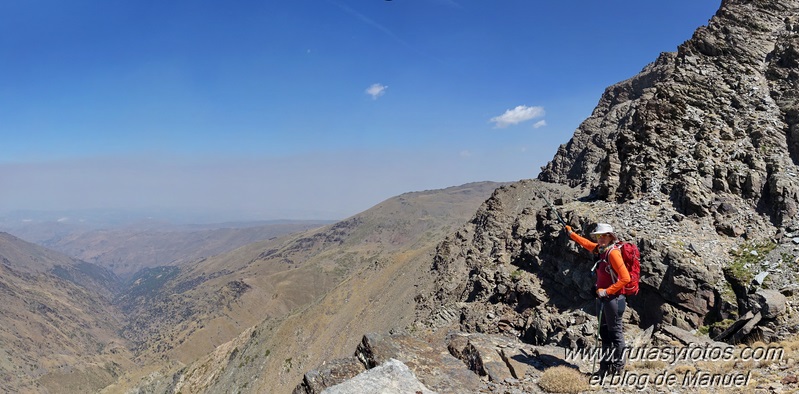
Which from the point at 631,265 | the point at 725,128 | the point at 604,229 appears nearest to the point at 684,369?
the point at 631,265

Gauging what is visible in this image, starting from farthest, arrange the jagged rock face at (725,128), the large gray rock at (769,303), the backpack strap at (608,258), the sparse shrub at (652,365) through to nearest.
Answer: the jagged rock face at (725,128)
the large gray rock at (769,303)
the sparse shrub at (652,365)
the backpack strap at (608,258)

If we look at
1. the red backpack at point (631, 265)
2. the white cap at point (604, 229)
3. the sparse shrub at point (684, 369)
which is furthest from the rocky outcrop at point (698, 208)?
the white cap at point (604, 229)

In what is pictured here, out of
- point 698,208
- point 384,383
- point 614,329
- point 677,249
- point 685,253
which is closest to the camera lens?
point 384,383

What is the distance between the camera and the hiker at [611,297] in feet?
35.0

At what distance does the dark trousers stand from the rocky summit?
589 mm

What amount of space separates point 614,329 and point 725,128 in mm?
21263

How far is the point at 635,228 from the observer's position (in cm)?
2314

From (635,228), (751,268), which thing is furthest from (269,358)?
(751,268)

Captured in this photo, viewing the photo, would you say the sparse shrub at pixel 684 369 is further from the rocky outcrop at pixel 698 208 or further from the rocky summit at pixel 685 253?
the rocky outcrop at pixel 698 208

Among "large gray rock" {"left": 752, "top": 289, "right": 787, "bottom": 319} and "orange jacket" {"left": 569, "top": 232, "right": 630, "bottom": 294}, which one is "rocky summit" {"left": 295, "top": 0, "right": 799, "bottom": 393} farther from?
"orange jacket" {"left": 569, "top": 232, "right": 630, "bottom": 294}

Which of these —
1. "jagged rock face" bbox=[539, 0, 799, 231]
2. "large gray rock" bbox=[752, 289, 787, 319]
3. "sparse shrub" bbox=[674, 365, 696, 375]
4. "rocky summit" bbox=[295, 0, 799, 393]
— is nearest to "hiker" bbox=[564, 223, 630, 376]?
"rocky summit" bbox=[295, 0, 799, 393]

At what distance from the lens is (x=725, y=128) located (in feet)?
83.0

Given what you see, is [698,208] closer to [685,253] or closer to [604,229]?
[685,253]

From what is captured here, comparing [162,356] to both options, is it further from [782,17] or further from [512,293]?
[782,17]
